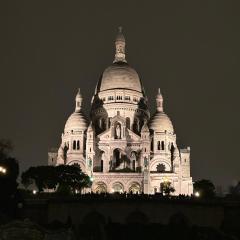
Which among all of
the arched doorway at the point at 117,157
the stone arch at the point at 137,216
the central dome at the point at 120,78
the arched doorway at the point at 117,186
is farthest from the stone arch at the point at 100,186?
the stone arch at the point at 137,216

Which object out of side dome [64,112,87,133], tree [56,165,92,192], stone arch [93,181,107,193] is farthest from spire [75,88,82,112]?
tree [56,165,92,192]

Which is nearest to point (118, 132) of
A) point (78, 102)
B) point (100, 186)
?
point (100, 186)

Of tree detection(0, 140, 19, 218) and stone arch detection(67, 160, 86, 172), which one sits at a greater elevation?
stone arch detection(67, 160, 86, 172)

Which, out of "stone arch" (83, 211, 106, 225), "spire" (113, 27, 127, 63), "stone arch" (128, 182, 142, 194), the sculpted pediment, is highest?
"spire" (113, 27, 127, 63)

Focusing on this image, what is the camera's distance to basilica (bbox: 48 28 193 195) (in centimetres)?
11556

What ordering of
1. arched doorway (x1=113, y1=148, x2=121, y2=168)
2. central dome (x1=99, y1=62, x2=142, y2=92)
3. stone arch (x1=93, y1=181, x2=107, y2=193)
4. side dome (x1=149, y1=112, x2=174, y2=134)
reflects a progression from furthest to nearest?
central dome (x1=99, y1=62, x2=142, y2=92) < side dome (x1=149, y1=112, x2=174, y2=134) < arched doorway (x1=113, y1=148, x2=121, y2=168) < stone arch (x1=93, y1=181, x2=107, y2=193)

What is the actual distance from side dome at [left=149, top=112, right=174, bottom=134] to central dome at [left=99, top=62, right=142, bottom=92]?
25.2ft

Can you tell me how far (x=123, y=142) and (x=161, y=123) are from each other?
11.3 meters

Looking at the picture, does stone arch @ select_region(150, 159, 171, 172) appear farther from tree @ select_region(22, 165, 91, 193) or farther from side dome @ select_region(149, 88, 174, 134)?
tree @ select_region(22, 165, 91, 193)

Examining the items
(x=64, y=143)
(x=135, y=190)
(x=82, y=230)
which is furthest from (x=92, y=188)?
(x=82, y=230)

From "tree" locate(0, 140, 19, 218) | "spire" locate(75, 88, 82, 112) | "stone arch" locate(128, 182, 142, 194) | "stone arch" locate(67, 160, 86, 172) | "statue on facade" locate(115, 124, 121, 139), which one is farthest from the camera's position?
"spire" locate(75, 88, 82, 112)

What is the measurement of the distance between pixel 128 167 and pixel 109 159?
384 cm

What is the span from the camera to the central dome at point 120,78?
13188 centimetres

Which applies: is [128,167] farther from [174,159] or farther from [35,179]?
[35,179]
